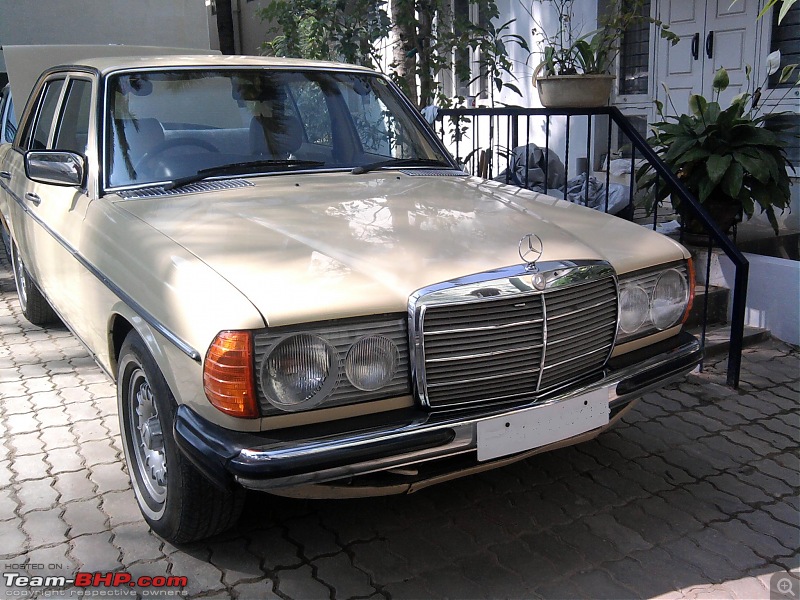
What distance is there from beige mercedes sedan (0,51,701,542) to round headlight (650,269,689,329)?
1cm

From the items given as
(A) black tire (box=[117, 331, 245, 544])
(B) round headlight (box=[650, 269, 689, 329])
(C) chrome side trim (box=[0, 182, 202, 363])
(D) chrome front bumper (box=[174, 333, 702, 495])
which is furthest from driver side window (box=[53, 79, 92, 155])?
(B) round headlight (box=[650, 269, 689, 329])

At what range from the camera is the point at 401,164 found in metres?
3.89

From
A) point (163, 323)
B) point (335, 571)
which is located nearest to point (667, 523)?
point (335, 571)

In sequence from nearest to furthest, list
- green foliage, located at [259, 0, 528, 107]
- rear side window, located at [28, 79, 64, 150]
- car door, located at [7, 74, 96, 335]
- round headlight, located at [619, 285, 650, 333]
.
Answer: round headlight, located at [619, 285, 650, 333], car door, located at [7, 74, 96, 335], rear side window, located at [28, 79, 64, 150], green foliage, located at [259, 0, 528, 107]

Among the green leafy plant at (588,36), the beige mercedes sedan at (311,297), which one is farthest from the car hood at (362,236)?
the green leafy plant at (588,36)

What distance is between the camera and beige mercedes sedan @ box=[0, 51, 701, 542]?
235 centimetres

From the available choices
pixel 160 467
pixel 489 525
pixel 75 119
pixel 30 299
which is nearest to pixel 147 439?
pixel 160 467

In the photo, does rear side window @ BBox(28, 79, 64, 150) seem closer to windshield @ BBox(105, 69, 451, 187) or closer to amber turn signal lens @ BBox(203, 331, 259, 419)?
windshield @ BBox(105, 69, 451, 187)

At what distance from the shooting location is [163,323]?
2562 millimetres

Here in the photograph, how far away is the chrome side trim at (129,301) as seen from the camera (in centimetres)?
243

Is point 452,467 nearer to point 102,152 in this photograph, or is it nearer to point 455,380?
point 455,380

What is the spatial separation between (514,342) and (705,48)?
19.1 ft

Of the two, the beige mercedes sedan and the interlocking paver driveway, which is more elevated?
the beige mercedes sedan

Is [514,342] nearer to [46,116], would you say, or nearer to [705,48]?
[46,116]
